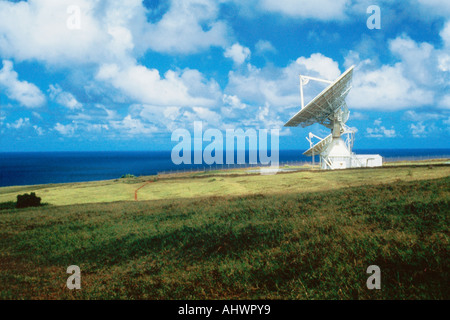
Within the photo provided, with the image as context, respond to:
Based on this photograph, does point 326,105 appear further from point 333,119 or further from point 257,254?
point 257,254

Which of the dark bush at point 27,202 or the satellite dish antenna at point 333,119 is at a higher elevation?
the satellite dish antenna at point 333,119

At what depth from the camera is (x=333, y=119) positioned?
134 feet

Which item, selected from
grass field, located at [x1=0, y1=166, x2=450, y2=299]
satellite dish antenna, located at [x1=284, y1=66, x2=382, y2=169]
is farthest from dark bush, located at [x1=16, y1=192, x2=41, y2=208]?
satellite dish antenna, located at [x1=284, y1=66, x2=382, y2=169]

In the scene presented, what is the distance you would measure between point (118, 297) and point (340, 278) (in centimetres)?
514

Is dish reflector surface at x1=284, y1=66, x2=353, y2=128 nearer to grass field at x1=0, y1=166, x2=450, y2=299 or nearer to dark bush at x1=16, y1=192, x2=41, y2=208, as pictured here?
grass field at x1=0, y1=166, x2=450, y2=299

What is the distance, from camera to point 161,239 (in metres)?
12.3

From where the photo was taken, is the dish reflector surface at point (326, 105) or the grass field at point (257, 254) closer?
the grass field at point (257, 254)

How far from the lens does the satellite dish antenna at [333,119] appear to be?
116ft

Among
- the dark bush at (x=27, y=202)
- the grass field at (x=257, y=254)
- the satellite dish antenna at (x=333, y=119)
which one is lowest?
the dark bush at (x=27, y=202)

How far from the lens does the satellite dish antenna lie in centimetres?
3535

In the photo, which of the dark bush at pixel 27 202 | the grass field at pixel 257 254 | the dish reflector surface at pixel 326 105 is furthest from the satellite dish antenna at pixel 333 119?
the dark bush at pixel 27 202

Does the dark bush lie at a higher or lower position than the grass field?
lower

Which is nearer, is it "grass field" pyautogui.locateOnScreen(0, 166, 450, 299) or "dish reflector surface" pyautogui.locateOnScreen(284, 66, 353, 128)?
"grass field" pyautogui.locateOnScreen(0, 166, 450, 299)

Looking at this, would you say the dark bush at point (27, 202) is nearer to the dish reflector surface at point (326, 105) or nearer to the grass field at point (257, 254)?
the grass field at point (257, 254)
